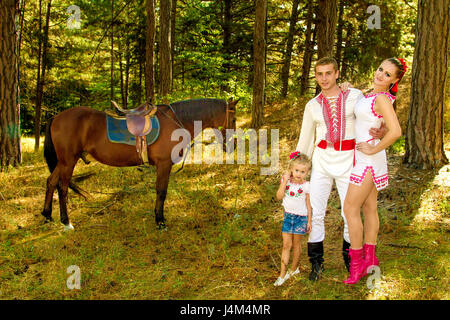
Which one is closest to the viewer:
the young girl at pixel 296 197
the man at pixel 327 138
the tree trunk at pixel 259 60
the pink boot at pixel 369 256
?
the man at pixel 327 138

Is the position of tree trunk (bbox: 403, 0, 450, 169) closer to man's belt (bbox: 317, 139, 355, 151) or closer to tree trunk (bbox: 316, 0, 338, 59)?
tree trunk (bbox: 316, 0, 338, 59)

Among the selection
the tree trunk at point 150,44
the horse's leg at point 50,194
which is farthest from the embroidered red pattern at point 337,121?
the tree trunk at point 150,44

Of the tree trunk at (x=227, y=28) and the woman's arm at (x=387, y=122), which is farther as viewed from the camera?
the tree trunk at (x=227, y=28)

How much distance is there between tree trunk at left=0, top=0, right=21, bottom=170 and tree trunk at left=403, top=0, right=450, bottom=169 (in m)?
9.30

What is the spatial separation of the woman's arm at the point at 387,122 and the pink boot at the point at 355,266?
1.20 metres

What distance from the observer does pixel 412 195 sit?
5746 millimetres

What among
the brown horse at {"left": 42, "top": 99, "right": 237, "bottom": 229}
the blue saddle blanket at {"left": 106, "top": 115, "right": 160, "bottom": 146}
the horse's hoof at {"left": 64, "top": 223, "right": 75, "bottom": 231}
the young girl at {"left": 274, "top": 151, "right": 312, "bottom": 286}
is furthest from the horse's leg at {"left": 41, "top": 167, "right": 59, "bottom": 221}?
the young girl at {"left": 274, "top": 151, "right": 312, "bottom": 286}

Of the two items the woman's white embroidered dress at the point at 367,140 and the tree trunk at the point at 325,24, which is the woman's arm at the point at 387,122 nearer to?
the woman's white embroidered dress at the point at 367,140

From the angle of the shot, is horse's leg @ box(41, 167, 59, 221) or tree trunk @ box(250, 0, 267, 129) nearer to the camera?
horse's leg @ box(41, 167, 59, 221)

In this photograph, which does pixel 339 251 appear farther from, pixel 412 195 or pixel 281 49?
pixel 281 49

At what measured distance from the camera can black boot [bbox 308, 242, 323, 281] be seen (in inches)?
150

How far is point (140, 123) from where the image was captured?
5480 millimetres

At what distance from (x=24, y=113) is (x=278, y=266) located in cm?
1863

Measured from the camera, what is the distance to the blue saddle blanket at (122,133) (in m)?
5.54
